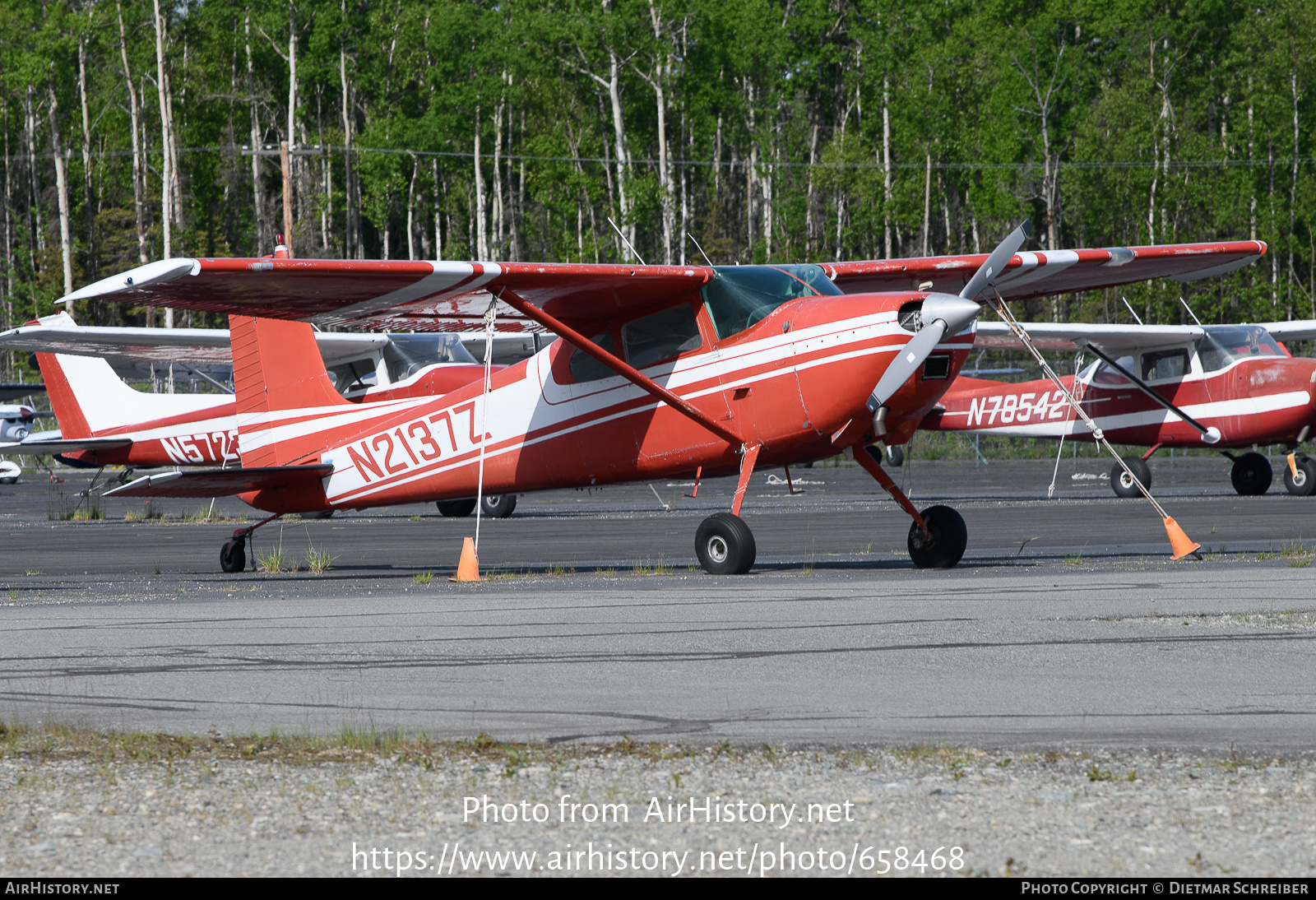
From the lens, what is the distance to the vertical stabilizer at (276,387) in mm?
14758

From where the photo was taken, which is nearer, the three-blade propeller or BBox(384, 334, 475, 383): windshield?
the three-blade propeller

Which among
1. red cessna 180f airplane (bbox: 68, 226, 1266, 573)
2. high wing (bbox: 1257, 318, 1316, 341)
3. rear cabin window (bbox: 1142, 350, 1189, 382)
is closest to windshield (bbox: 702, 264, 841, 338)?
red cessna 180f airplane (bbox: 68, 226, 1266, 573)

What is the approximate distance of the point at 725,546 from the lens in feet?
37.8

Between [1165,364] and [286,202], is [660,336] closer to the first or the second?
[1165,364]

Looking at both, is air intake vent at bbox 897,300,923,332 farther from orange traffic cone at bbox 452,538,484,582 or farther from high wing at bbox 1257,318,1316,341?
high wing at bbox 1257,318,1316,341

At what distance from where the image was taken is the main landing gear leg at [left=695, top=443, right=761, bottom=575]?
37.5 ft

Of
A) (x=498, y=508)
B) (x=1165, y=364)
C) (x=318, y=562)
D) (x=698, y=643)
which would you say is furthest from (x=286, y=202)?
(x=698, y=643)

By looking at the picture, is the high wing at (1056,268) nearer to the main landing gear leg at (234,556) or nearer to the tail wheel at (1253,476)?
the main landing gear leg at (234,556)

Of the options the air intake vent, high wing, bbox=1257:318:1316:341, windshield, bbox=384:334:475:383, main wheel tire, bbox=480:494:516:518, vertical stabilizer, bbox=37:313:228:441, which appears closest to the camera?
the air intake vent

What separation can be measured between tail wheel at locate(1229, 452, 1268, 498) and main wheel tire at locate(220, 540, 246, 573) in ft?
56.5

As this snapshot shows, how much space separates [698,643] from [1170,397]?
20.0 m

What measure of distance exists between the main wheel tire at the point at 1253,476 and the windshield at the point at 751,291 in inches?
561

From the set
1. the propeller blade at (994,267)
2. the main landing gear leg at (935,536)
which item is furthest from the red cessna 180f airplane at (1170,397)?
the main landing gear leg at (935,536)

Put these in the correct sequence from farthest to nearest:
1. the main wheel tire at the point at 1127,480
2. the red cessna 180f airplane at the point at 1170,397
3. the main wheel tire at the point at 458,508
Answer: the red cessna 180f airplane at the point at 1170,397, the main wheel tire at the point at 1127,480, the main wheel tire at the point at 458,508
